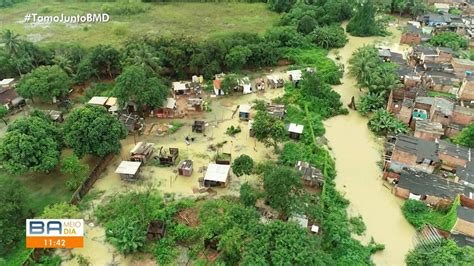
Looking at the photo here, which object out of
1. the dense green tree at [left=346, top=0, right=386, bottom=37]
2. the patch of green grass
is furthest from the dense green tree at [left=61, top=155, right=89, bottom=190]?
the dense green tree at [left=346, top=0, right=386, bottom=37]

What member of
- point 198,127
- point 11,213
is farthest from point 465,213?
point 11,213

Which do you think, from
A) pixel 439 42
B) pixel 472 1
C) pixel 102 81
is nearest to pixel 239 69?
pixel 102 81

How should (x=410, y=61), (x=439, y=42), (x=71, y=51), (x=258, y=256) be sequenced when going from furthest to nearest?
1. (x=439, y=42)
2. (x=410, y=61)
3. (x=71, y=51)
4. (x=258, y=256)

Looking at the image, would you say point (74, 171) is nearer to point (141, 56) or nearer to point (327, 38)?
point (141, 56)

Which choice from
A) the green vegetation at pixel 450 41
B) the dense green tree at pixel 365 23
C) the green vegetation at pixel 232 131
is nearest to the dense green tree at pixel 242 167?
the green vegetation at pixel 232 131

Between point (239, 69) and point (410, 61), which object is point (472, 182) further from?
point (239, 69)
